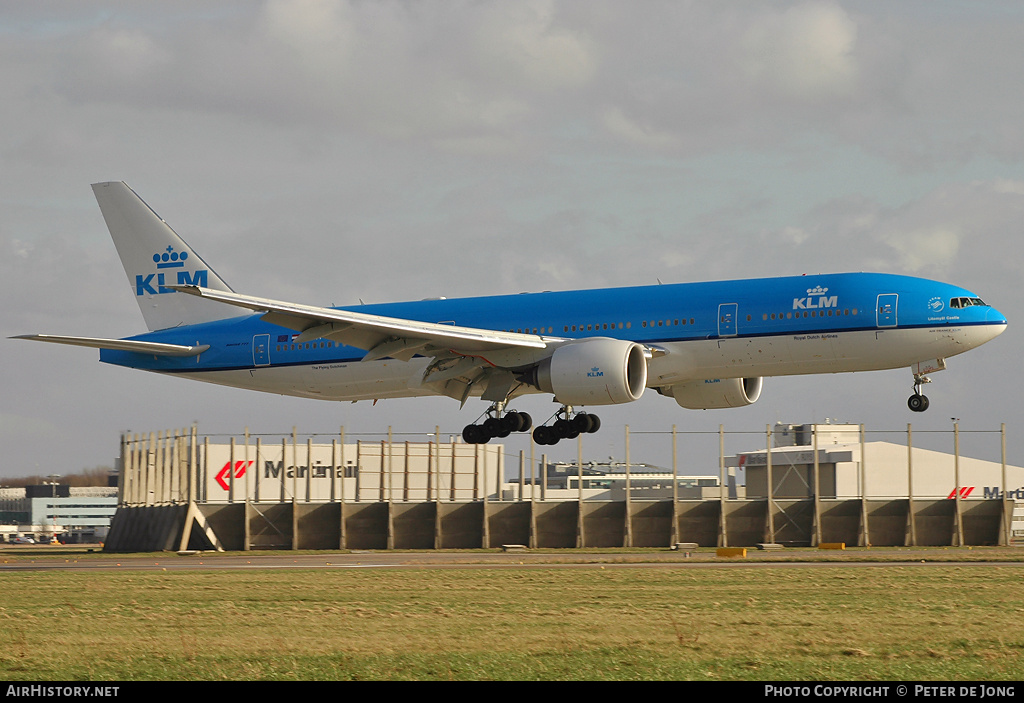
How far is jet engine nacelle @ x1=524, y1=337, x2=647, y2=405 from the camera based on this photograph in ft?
131

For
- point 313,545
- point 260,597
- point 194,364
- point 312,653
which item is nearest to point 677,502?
point 313,545

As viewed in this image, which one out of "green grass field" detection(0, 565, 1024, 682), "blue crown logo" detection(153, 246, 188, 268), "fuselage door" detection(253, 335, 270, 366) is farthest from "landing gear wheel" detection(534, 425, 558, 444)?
"blue crown logo" detection(153, 246, 188, 268)

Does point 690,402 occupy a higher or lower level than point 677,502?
higher

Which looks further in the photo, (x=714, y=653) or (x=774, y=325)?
(x=774, y=325)

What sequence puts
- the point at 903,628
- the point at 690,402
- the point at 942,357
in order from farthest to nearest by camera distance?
the point at 690,402
the point at 942,357
the point at 903,628

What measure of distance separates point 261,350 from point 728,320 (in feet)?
59.2

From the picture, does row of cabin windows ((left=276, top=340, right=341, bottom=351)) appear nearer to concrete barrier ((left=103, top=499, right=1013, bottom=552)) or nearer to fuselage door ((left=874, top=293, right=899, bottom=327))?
fuselage door ((left=874, top=293, right=899, bottom=327))

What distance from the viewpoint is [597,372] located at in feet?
131

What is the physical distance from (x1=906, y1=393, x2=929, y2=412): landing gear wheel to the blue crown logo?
29.3 meters

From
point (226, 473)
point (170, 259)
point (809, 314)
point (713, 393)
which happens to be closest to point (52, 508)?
point (226, 473)

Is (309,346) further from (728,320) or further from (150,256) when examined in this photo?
(728,320)

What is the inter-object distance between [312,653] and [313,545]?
49164 mm
